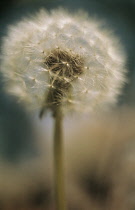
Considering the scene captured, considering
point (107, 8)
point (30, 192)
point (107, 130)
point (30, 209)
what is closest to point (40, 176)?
point (30, 192)

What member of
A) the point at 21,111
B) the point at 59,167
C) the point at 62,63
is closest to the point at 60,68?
the point at 62,63

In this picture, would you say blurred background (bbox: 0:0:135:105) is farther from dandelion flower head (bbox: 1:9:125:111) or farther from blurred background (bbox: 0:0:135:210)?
dandelion flower head (bbox: 1:9:125:111)

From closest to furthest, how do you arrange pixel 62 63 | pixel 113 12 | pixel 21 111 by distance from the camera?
pixel 62 63, pixel 21 111, pixel 113 12

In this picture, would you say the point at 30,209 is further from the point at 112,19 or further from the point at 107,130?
the point at 112,19

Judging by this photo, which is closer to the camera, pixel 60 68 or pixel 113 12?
pixel 60 68

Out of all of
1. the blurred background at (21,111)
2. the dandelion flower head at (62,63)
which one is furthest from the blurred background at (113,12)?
the dandelion flower head at (62,63)

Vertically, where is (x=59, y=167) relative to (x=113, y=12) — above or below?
below

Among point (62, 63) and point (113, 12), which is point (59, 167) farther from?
point (113, 12)
